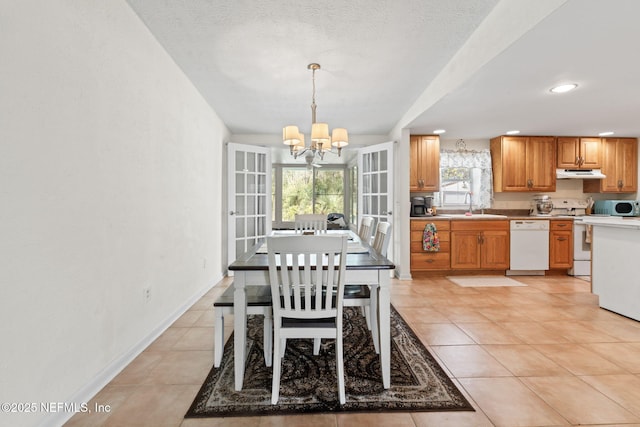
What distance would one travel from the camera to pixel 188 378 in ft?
6.39

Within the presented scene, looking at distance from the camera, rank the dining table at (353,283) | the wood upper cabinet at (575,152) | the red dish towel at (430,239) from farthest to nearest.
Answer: the wood upper cabinet at (575,152) < the red dish towel at (430,239) < the dining table at (353,283)

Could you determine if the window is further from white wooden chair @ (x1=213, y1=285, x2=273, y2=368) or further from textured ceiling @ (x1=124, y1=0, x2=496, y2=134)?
white wooden chair @ (x1=213, y1=285, x2=273, y2=368)

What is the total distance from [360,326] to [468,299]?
1.56 metres

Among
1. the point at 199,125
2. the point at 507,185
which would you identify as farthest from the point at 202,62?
the point at 507,185

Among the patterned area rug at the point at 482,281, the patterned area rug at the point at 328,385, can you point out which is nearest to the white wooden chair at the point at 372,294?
the patterned area rug at the point at 328,385

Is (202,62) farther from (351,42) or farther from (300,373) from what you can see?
(300,373)

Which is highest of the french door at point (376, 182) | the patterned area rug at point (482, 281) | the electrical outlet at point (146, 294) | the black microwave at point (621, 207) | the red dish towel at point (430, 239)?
the french door at point (376, 182)

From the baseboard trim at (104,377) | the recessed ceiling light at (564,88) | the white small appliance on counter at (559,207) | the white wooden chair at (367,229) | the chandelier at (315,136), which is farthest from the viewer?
the white small appliance on counter at (559,207)

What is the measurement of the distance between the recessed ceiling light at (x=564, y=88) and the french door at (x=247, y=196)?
12.1 ft

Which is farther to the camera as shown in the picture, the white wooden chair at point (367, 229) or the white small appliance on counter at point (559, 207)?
the white small appliance on counter at point (559, 207)

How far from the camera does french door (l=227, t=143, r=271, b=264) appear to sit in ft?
15.6

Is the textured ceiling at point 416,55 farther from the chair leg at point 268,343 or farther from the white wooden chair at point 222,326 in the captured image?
the chair leg at point 268,343

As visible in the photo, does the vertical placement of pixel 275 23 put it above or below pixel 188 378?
above

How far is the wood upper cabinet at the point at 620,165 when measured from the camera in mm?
4988
